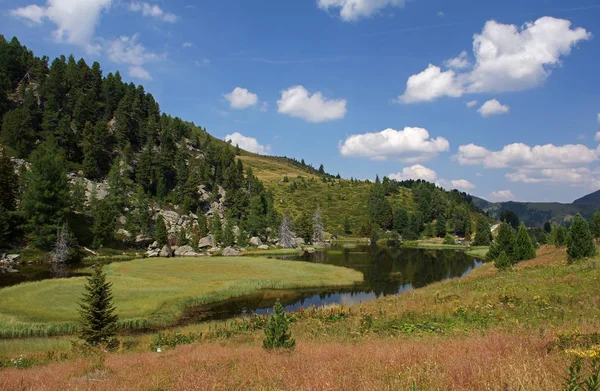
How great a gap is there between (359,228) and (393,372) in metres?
167

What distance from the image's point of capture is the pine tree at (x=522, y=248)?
1965 inches

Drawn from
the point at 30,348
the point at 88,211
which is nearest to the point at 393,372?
the point at 30,348

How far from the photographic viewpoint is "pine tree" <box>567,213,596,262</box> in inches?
1449

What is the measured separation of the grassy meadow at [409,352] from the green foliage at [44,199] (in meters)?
58.1

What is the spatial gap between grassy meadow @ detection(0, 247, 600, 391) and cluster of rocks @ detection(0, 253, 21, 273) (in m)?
43.0

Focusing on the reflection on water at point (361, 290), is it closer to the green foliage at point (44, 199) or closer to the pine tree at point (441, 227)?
the green foliage at point (44, 199)

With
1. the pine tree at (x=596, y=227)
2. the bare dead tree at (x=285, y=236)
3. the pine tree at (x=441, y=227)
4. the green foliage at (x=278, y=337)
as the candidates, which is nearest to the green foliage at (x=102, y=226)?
the bare dead tree at (x=285, y=236)

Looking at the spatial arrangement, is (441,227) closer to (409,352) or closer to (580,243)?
(580,243)

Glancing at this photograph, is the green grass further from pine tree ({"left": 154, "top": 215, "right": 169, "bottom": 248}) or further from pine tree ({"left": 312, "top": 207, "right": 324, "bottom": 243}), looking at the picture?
pine tree ({"left": 312, "top": 207, "right": 324, "bottom": 243})

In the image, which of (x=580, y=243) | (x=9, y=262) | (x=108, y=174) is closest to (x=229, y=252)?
(x=9, y=262)

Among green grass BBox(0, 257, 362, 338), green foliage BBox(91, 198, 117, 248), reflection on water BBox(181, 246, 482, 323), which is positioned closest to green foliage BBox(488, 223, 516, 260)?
reflection on water BBox(181, 246, 482, 323)

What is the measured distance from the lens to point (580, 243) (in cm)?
3728

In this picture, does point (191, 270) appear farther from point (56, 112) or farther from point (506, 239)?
point (56, 112)

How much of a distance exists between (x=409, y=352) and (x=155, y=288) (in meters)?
42.9
